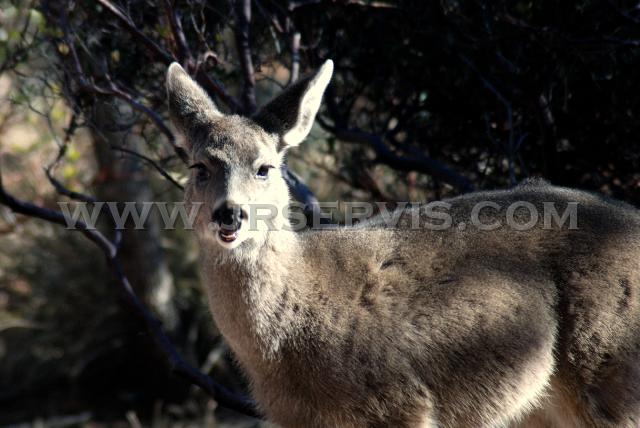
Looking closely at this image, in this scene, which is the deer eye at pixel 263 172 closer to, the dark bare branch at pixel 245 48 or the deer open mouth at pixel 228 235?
the deer open mouth at pixel 228 235

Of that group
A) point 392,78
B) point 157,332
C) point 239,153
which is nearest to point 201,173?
point 239,153

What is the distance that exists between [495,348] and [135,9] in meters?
3.68

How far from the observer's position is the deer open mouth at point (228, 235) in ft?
13.6

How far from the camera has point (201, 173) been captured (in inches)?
176

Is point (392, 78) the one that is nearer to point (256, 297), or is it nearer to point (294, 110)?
point (294, 110)

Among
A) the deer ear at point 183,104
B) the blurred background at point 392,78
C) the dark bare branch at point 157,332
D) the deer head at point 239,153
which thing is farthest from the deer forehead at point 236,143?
the dark bare branch at point 157,332

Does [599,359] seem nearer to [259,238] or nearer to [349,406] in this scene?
[349,406]

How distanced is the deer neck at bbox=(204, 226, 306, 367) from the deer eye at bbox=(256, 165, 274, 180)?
31 cm

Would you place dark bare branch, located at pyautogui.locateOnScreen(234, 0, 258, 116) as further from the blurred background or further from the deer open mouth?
the deer open mouth

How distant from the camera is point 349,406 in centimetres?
418

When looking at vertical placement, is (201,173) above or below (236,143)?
below

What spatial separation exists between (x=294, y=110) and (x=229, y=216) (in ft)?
2.81

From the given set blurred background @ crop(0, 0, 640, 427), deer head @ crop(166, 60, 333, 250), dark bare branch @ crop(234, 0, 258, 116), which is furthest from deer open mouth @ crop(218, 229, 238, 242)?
dark bare branch @ crop(234, 0, 258, 116)

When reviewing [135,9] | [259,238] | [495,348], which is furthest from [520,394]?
[135,9]
